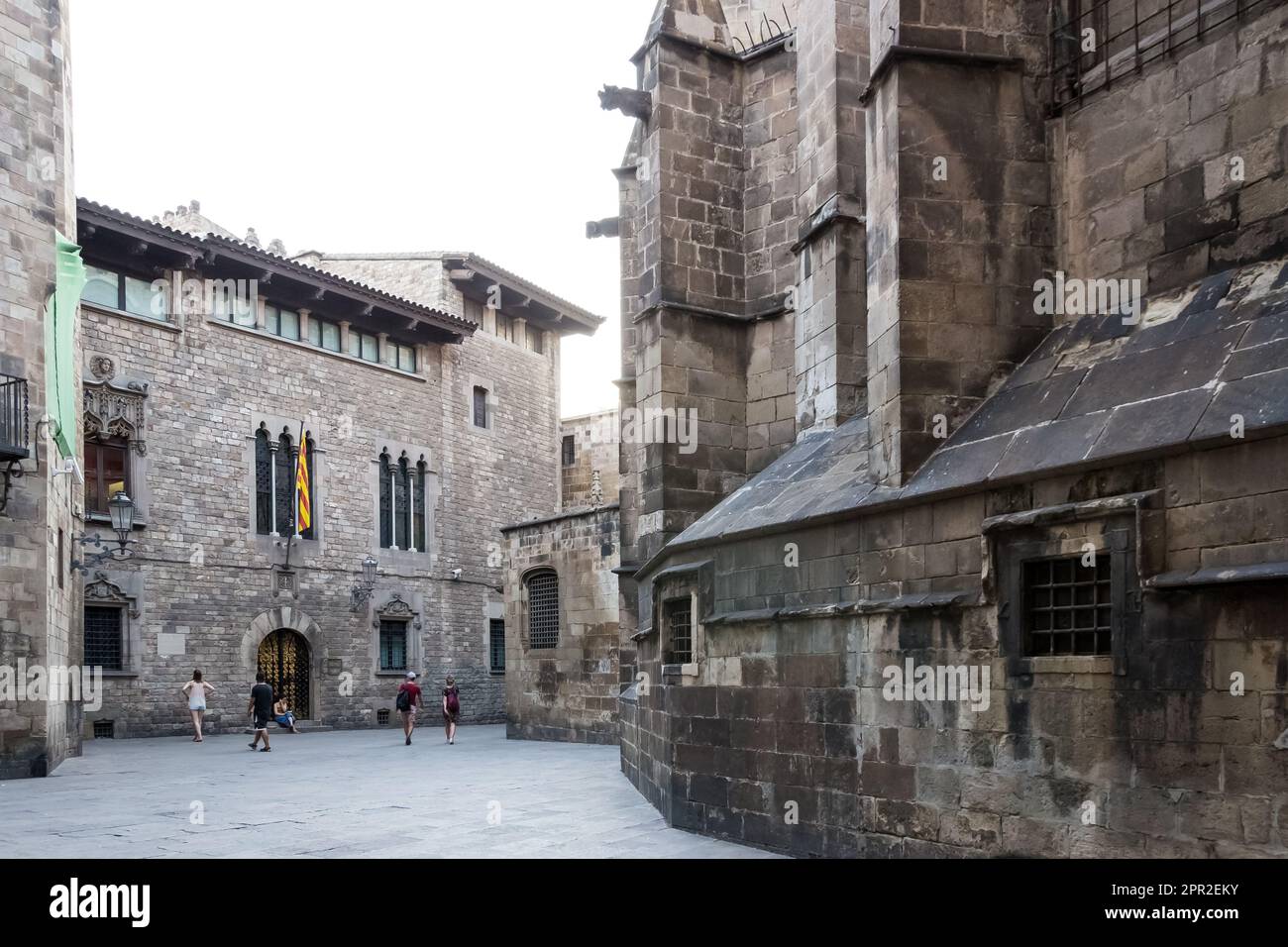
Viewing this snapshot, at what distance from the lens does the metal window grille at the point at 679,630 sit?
11.2m

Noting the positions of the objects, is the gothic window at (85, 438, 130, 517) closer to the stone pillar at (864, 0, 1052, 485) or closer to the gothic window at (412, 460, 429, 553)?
the gothic window at (412, 460, 429, 553)

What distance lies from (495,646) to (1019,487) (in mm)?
25752

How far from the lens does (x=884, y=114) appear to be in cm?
895

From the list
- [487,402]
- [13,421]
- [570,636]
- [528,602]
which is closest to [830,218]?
[13,421]

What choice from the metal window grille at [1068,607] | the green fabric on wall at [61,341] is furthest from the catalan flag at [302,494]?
the metal window grille at [1068,607]

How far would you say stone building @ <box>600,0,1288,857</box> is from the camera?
6.14m

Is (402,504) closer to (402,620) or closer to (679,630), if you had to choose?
(402,620)

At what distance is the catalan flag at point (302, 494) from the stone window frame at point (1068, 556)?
2087 centimetres

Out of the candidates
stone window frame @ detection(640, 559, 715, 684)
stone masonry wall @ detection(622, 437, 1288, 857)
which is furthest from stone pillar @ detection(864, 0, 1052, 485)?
stone window frame @ detection(640, 559, 715, 684)

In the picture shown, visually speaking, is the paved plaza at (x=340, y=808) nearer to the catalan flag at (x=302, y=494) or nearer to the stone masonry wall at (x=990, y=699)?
the stone masonry wall at (x=990, y=699)

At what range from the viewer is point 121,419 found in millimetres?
22750

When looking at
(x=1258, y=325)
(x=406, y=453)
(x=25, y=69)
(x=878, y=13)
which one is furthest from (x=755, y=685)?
(x=406, y=453)

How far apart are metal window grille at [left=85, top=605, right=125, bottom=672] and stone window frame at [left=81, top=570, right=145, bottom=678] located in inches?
2.9
